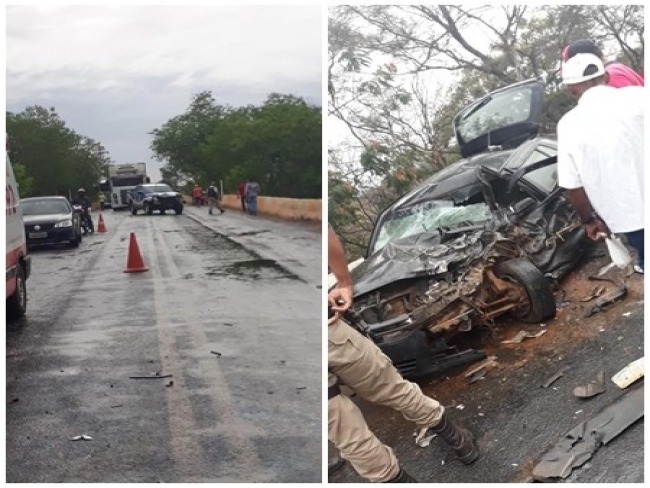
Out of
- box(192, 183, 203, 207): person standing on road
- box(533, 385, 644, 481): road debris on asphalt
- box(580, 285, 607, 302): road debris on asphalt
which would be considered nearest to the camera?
box(533, 385, 644, 481): road debris on asphalt

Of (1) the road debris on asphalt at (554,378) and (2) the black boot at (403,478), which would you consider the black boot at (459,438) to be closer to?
(2) the black boot at (403,478)

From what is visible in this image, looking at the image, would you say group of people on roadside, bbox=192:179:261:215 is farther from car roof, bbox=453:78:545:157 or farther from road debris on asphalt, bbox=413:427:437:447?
road debris on asphalt, bbox=413:427:437:447

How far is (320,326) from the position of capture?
2.75 m

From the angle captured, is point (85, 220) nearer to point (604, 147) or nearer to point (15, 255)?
point (15, 255)

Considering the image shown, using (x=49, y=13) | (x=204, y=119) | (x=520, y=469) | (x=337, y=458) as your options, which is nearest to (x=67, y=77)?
(x=49, y=13)

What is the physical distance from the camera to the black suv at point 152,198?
9.66 feet

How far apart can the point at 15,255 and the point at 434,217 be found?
145cm

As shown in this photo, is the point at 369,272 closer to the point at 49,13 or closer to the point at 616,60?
the point at 616,60

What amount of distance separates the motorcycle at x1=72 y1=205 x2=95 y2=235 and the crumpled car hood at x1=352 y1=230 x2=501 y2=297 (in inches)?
37.4

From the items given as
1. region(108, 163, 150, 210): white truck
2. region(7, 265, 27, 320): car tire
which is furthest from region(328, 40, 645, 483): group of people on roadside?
region(7, 265, 27, 320): car tire

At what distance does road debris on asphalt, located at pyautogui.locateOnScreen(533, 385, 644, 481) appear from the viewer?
2.64 meters

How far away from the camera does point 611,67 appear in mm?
2719

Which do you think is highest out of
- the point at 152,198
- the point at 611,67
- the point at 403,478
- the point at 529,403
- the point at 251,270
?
the point at 611,67

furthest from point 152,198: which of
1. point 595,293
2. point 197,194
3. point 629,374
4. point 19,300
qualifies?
point 629,374
